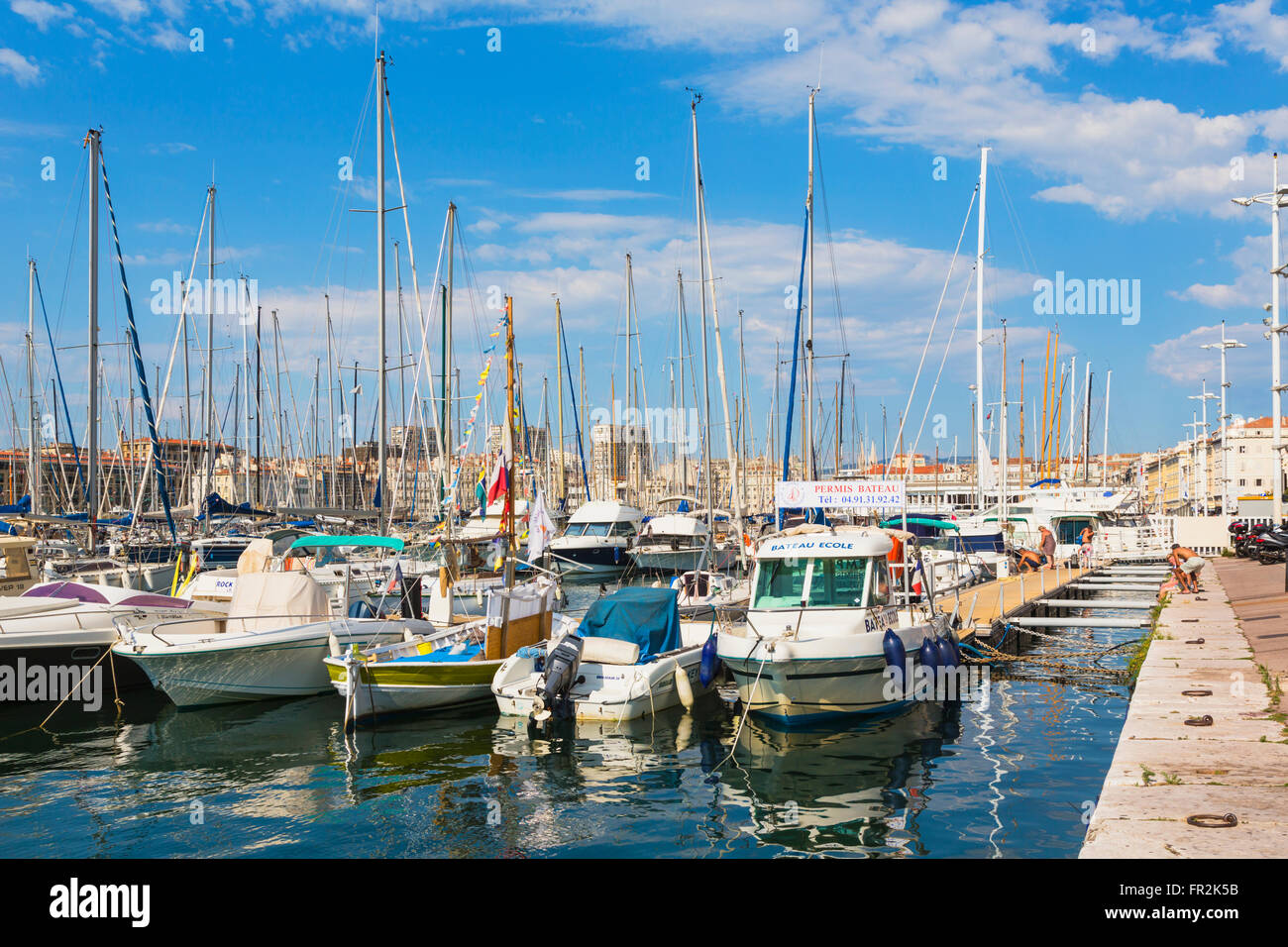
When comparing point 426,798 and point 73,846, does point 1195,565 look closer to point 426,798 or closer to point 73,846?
point 426,798

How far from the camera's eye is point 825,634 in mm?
16281

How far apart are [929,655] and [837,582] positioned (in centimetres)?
207

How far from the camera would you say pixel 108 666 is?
2022 cm

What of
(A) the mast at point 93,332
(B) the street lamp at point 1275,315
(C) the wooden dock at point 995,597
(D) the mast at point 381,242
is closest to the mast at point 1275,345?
(B) the street lamp at point 1275,315

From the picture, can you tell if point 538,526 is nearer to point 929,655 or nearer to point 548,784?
point 548,784

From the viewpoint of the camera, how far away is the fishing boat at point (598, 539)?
47562 millimetres

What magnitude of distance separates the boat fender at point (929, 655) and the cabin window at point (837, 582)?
146 cm

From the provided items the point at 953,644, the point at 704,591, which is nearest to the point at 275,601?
the point at 704,591

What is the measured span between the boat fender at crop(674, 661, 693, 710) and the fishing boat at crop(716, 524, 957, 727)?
47.2 inches

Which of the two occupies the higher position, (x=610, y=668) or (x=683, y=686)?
(x=610, y=668)

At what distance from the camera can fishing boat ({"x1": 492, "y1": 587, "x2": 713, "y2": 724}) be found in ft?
55.2

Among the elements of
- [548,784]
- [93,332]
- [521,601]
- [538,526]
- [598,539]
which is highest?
[93,332]

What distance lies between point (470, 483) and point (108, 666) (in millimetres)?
55981
